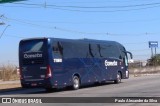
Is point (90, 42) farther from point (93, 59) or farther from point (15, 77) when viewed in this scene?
point (15, 77)

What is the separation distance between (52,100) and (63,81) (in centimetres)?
941

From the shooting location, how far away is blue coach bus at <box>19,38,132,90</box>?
1121 inches

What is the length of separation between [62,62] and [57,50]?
881mm

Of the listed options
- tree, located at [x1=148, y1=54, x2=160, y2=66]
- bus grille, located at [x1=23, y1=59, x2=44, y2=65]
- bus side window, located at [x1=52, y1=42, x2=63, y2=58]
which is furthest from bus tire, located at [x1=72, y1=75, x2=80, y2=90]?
tree, located at [x1=148, y1=54, x2=160, y2=66]

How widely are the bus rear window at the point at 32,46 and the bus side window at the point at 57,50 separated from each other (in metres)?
0.78

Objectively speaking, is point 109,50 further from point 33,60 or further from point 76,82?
point 33,60

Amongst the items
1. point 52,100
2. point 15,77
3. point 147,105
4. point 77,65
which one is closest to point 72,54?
Answer: point 77,65

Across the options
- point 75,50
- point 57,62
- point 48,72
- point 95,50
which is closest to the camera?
point 48,72

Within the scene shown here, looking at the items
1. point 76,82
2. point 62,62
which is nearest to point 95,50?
point 76,82

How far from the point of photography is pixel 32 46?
94.6 feet

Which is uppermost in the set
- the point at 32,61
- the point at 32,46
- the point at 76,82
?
the point at 32,46

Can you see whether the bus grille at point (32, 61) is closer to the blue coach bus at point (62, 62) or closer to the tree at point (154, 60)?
the blue coach bus at point (62, 62)

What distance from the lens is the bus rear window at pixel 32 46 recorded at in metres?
28.5

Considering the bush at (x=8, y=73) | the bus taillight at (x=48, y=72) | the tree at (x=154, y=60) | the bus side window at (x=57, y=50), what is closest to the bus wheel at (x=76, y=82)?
the bus side window at (x=57, y=50)
